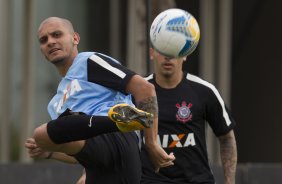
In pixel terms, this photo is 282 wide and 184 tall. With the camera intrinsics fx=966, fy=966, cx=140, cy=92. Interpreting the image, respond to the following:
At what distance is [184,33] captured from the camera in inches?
252

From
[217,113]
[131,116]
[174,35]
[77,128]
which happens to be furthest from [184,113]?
[131,116]

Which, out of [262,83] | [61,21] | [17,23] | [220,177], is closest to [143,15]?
[17,23]

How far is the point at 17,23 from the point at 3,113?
1.37m

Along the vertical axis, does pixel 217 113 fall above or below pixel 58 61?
below

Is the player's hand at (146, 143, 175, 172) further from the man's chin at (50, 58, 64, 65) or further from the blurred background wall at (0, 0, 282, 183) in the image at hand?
the blurred background wall at (0, 0, 282, 183)

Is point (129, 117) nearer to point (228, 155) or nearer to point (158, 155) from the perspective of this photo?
point (158, 155)

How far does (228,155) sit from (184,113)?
55 cm

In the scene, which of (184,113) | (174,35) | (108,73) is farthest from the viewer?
(184,113)

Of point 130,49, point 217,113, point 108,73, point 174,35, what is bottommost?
point 130,49

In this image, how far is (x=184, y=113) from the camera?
750cm

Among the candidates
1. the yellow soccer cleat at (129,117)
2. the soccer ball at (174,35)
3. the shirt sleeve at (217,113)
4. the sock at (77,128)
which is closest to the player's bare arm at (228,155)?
the shirt sleeve at (217,113)

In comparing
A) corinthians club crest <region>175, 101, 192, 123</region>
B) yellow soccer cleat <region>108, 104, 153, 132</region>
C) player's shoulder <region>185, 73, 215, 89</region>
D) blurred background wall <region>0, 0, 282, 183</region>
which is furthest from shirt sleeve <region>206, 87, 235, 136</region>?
blurred background wall <region>0, 0, 282, 183</region>

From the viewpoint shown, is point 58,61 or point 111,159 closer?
point 111,159

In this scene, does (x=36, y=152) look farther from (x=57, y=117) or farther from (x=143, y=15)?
(x=143, y=15)
